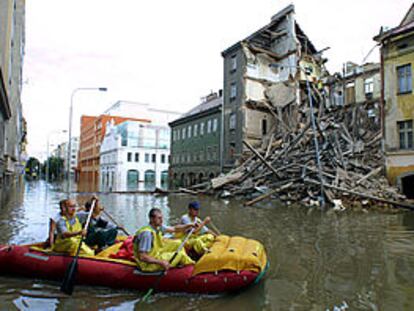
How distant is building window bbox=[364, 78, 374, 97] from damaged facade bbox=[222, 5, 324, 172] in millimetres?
5713

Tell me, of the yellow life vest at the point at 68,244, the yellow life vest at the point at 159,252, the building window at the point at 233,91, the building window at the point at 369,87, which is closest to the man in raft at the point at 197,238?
the yellow life vest at the point at 159,252

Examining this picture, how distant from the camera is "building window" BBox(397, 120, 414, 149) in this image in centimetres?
1883

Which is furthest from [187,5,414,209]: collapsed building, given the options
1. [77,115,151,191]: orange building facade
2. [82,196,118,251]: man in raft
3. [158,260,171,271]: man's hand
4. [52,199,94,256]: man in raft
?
[77,115,151,191]: orange building facade

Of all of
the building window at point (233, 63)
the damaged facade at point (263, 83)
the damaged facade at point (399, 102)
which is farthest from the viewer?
the building window at point (233, 63)

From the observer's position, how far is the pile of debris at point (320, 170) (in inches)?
720

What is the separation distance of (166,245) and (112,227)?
80.1 inches

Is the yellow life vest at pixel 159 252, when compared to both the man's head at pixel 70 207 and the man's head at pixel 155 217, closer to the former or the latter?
the man's head at pixel 155 217

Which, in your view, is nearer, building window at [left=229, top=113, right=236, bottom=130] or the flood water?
the flood water

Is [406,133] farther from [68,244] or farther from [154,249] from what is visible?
[68,244]

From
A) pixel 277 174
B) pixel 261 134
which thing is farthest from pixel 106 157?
pixel 277 174

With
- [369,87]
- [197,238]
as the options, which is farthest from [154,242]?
[369,87]

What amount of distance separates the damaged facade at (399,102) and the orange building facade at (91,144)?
193 ft

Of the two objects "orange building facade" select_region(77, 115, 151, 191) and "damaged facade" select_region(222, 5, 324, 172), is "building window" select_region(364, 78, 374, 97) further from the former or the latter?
"orange building facade" select_region(77, 115, 151, 191)

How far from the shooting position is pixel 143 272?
5.58 meters
